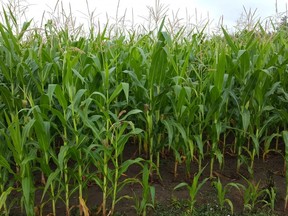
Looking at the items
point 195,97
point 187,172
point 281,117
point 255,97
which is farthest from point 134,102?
point 281,117

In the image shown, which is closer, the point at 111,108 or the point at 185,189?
the point at 185,189

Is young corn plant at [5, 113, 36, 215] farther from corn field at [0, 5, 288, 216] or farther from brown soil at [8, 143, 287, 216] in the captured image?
brown soil at [8, 143, 287, 216]

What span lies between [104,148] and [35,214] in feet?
3.02

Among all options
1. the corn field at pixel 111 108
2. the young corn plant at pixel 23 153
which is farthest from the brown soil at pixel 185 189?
the young corn plant at pixel 23 153

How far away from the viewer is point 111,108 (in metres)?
4.36

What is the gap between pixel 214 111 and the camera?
159 inches

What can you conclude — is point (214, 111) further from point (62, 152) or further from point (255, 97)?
point (62, 152)

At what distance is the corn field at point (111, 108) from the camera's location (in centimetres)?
357

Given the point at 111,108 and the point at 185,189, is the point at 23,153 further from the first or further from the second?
the point at 185,189

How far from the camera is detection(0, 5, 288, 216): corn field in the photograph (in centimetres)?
357

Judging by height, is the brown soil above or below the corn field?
below

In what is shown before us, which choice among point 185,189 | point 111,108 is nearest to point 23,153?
point 111,108

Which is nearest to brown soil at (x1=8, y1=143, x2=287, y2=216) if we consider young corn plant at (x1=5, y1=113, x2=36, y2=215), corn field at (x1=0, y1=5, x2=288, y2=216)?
corn field at (x1=0, y1=5, x2=288, y2=216)

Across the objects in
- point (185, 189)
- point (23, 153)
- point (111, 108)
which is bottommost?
point (185, 189)
